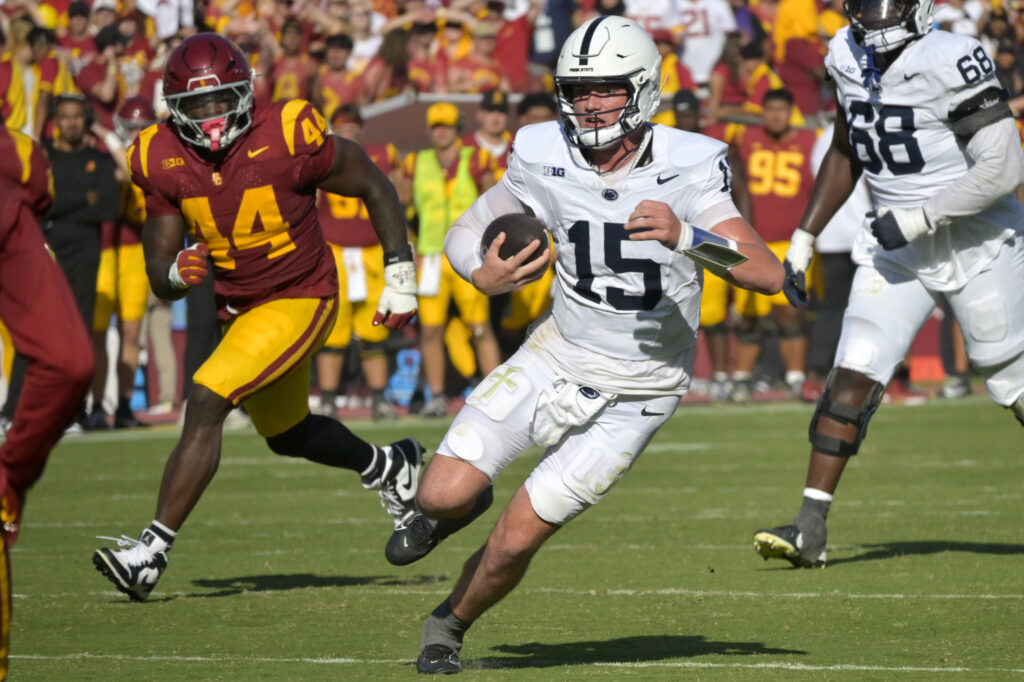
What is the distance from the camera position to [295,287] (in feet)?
21.4

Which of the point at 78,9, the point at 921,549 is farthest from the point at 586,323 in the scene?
the point at 78,9

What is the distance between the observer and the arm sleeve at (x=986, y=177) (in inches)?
240

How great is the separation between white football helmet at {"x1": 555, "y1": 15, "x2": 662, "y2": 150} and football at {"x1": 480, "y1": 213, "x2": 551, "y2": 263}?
1.00ft

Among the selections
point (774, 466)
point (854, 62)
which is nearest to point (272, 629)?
point (854, 62)

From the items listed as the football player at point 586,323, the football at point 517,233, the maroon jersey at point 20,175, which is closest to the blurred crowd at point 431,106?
the football player at point 586,323

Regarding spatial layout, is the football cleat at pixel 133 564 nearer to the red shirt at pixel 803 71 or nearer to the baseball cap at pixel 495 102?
the baseball cap at pixel 495 102

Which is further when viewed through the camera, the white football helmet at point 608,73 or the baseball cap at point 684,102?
the baseball cap at point 684,102

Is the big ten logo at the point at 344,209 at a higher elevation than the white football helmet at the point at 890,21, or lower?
lower

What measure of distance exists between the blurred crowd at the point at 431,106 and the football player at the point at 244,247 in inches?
188

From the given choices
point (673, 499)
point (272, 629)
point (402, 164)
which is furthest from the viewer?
point (402, 164)

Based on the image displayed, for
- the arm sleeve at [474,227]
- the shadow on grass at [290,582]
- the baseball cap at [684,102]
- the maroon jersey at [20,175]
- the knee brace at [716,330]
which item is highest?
the maroon jersey at [20,175]

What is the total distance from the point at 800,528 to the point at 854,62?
175 centimetres

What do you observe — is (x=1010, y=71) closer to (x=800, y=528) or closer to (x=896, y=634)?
(x=800, y=528)

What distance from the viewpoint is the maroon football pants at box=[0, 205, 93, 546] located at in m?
3.74
